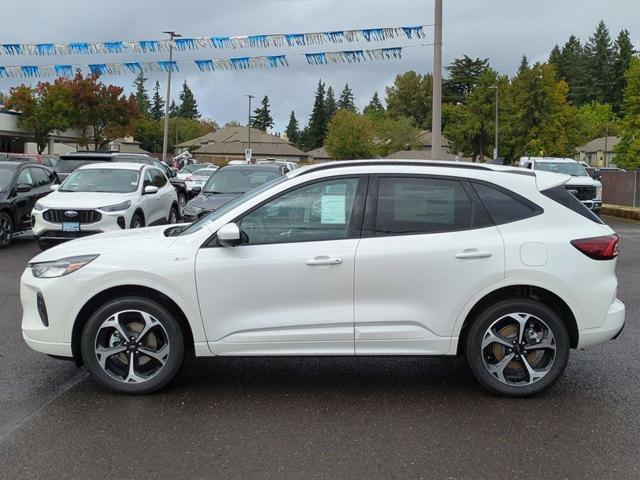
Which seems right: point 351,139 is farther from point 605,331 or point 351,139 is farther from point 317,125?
point 605,331

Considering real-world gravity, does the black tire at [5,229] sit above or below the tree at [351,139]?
below

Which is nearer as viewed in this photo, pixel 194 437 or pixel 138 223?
pixel 194 437

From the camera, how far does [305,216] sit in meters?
4.73

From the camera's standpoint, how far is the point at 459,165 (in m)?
5.10

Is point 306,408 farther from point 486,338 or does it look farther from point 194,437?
point 486,338

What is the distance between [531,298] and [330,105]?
5353 inches

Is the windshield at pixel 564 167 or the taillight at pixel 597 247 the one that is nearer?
the taillight at pixel 597 247

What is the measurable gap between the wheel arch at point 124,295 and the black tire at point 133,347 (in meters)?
0.06

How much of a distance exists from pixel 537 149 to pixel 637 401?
2033 inches

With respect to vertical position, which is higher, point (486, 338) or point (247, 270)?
point (247, 270)

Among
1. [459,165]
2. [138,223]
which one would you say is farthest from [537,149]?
[459,165]

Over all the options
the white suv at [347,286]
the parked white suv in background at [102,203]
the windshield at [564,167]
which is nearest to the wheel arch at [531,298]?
the white suv at [347,286]

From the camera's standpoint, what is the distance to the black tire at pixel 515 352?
4.63m

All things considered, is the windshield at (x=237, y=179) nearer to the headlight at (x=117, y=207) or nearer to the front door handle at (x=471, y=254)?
the headlight at (x=117, y=207)
